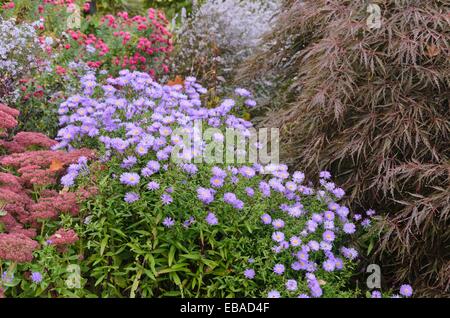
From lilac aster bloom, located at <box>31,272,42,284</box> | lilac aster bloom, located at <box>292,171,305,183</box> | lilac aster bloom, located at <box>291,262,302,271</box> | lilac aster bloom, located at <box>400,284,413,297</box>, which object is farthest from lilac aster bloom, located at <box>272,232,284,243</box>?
lilac aster bloom, located at <box>31,272,42,284</box>

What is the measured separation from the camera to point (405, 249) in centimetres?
335

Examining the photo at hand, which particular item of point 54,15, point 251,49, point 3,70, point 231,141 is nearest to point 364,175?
point 231,141

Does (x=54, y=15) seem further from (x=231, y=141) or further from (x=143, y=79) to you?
(x=231, y=141)

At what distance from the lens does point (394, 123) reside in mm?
3410

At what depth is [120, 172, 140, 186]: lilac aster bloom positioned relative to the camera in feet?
9.76

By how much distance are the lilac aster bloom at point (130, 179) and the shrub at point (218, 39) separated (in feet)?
7.70

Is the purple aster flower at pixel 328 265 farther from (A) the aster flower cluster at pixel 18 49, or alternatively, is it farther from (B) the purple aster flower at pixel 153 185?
(A) the aster flower cluster at pixel 18 49

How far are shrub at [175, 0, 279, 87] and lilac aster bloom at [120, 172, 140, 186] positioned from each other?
2.35 meters

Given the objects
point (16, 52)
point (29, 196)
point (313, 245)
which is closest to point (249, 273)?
point (313, 245)

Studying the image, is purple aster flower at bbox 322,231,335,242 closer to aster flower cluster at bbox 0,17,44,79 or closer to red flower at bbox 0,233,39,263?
red flower at bbox 0,233,39,263

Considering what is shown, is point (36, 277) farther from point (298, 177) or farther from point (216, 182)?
point (298, 177)

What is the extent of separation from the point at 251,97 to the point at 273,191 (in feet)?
5.71

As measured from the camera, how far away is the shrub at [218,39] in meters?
5.37

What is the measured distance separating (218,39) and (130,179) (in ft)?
9.24
